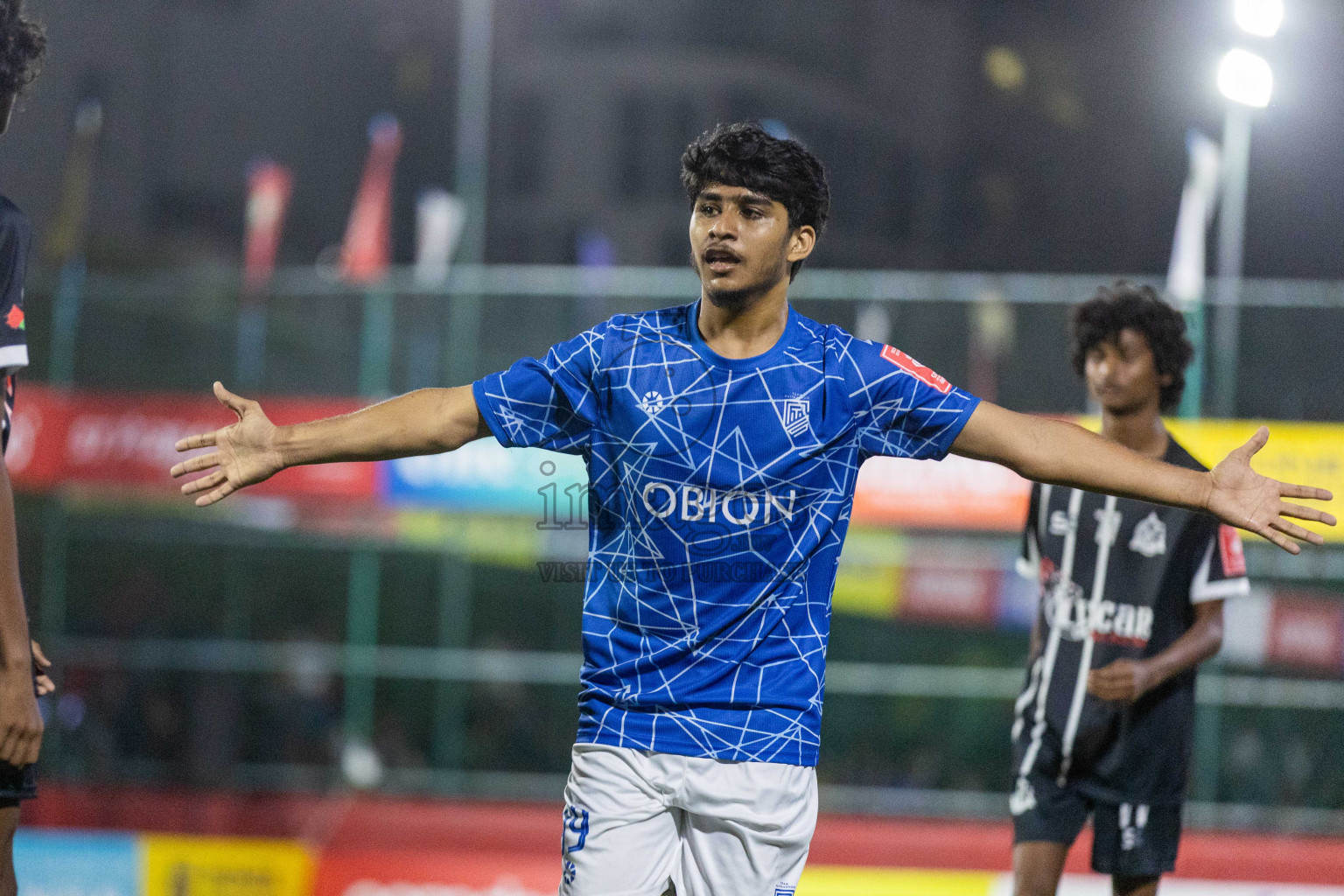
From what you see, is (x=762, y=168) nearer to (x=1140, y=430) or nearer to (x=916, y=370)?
(x=916, y=370)

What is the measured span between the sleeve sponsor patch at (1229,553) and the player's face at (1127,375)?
1.46ft

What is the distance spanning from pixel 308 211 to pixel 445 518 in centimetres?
2768

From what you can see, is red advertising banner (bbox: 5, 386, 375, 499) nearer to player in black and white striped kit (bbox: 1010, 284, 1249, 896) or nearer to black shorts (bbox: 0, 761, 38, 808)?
player in black and white striped kit (bbox: 1010, 284, 1249, 896)

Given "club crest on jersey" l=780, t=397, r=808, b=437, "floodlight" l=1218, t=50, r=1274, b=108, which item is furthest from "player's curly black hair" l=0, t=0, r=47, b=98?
"floodlight" l=1218, t=50, r=1274, b=108

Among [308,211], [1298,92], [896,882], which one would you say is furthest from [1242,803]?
[308,211]

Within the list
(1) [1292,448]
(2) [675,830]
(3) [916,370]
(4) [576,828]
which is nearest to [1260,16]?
(1) [1292,448]

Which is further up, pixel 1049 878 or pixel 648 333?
pixel 648 333

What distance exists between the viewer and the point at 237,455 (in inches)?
106

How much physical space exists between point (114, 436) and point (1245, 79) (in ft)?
29.0

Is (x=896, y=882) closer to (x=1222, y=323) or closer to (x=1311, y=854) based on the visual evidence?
(x=1311, y=854)

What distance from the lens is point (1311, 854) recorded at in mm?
6102

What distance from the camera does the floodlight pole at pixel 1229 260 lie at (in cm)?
873

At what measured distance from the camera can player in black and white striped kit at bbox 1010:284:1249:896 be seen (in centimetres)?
383

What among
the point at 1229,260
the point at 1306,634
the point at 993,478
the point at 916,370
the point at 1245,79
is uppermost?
the point at 1245,79
